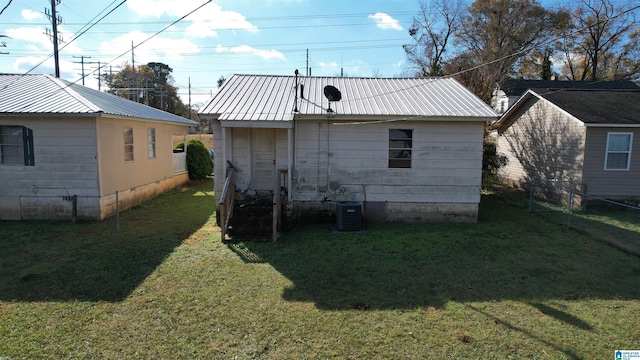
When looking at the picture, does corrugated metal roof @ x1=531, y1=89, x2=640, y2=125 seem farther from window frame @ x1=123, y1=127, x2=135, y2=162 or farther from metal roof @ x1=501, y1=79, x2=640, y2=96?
window frame @ x1=123, y1=127, x2=135, y2=162

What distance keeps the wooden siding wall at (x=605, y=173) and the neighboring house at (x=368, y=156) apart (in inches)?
199

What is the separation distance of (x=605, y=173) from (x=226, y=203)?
39.2 ft

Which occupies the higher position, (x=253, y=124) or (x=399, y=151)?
(x=253, y=124)

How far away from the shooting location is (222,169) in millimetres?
9422

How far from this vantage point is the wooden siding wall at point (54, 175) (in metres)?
9.52

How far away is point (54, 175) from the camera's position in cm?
964

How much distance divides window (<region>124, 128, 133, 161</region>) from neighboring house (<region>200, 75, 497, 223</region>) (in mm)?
3461

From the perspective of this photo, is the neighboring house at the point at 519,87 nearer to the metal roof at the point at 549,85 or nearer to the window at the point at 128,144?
the metal roof at the point at 549,85

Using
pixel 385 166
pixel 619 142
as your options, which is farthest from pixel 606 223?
pixel 385 166

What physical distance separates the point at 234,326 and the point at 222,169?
5.41 metres

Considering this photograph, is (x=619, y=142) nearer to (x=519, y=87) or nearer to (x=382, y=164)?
(x=382, y=164)

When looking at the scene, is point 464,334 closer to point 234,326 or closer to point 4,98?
point 234,326

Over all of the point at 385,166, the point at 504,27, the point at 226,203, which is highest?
the point at 504,27

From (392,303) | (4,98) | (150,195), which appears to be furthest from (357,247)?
(4,98)
